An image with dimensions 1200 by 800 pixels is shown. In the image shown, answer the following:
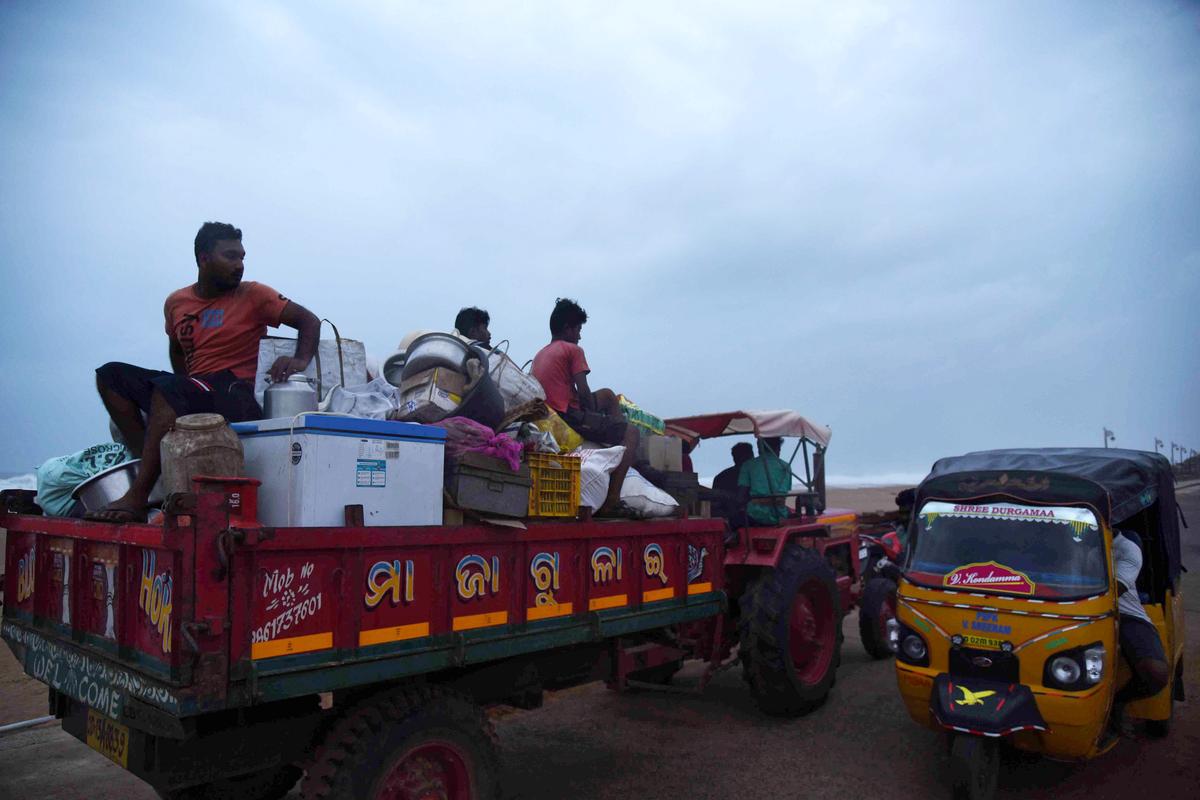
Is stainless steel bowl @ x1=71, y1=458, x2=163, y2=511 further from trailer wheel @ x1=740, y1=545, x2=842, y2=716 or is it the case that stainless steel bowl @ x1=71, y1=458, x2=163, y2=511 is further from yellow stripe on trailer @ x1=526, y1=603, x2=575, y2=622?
trailer wheel @ x1=740, y1=545, x2=842, y2=716

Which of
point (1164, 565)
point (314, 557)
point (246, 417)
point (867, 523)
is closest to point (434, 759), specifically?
point (314, 557)

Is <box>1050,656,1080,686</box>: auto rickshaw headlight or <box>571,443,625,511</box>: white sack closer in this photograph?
<box>1050,656,1080,686</box>: auto rickshaw headlight

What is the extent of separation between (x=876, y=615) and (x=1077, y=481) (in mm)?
3942

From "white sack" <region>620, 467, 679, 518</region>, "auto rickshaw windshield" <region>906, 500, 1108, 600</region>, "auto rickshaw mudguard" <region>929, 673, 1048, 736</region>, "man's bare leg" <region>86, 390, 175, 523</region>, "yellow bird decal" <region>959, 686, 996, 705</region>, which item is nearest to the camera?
"man's bare leg" <region>86, 390, 175, 523</region>

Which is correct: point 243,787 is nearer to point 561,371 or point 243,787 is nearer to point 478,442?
point 478,442

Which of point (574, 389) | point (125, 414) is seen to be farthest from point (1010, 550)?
point (125, 414)

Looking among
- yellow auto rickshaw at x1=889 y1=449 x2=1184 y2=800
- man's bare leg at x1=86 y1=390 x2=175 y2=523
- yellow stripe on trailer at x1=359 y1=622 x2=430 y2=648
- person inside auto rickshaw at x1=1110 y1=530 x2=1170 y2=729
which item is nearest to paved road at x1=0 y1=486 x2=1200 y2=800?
yellow auto rickshaw at x1=889 y1=449 x2=1184 y2=800

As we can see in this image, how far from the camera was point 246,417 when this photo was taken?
405cm

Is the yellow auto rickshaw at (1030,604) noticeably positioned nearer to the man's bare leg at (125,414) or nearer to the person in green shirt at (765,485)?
the person in green shirt at (765,485)

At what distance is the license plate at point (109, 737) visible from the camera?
318cm

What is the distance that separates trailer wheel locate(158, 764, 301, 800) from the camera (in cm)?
410

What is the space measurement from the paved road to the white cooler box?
8.10 ft

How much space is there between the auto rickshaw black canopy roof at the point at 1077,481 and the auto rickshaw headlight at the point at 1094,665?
0.88 metres

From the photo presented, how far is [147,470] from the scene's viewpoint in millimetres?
3562
